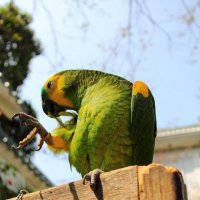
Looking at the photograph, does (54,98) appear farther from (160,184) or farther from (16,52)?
(16,52)

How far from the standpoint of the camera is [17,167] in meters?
7.57

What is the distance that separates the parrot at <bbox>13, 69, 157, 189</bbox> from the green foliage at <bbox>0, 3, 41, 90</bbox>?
672cm

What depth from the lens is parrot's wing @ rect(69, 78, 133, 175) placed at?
6.20 ft

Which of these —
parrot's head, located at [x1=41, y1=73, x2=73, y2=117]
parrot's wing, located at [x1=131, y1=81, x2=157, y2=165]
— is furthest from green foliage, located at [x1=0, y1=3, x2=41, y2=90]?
parrot's wing, located at [x1=131, y1=81, x2=157, y2=165]

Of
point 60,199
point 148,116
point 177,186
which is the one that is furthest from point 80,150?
point 177,186

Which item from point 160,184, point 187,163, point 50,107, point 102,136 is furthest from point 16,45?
point 160,184

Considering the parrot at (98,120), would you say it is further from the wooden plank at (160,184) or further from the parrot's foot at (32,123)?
the wooden plank at (160,184)

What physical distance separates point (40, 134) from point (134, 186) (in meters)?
0.73

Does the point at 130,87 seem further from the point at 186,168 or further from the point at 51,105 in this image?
the point at 186,168

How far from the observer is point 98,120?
192 cm

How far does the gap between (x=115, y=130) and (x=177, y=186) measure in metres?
0.84

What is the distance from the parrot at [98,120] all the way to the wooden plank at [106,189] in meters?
0.44

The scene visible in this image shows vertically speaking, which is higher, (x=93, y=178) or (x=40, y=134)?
(x=93, y=178)

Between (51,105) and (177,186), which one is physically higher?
(177,186)
